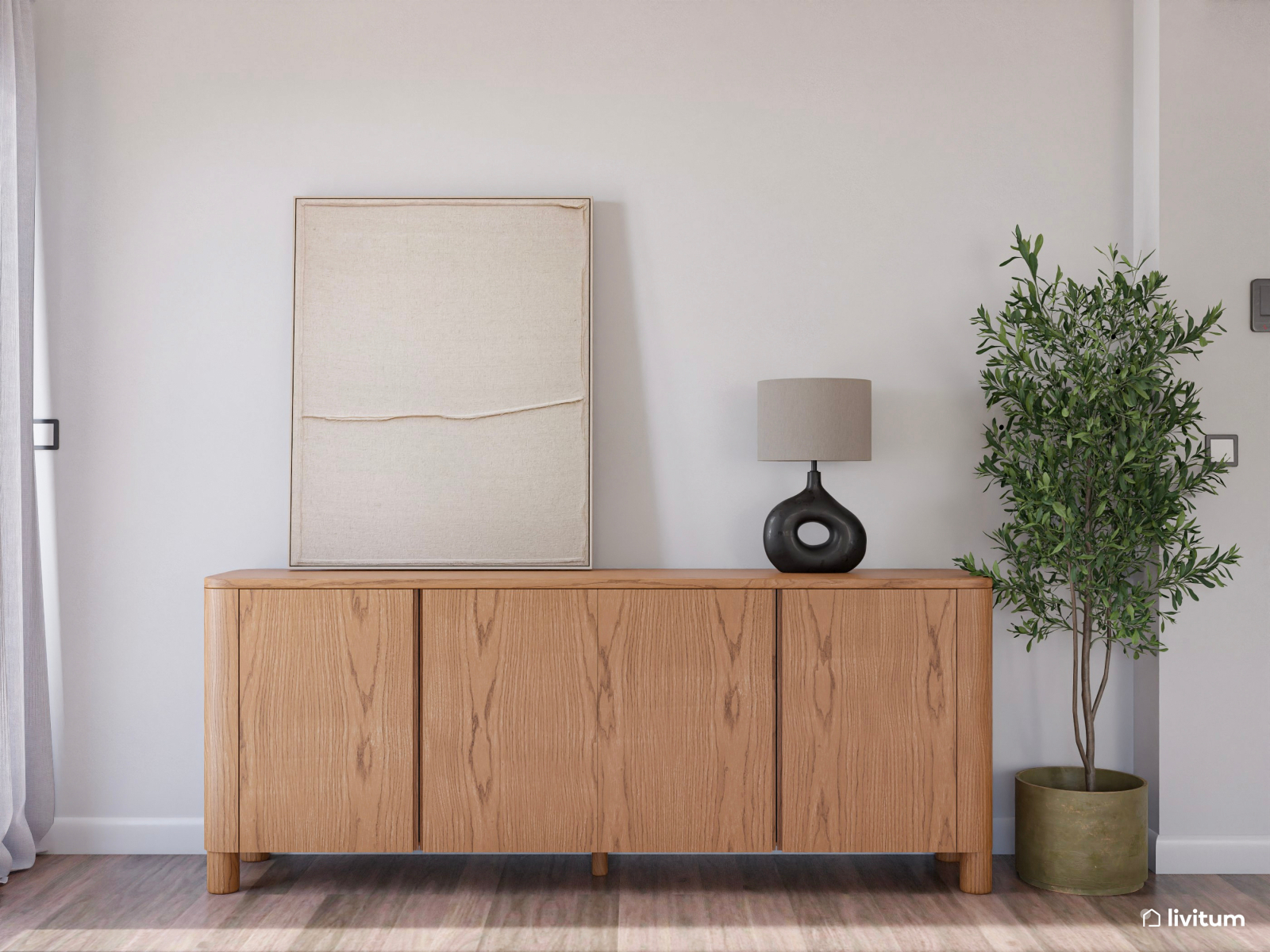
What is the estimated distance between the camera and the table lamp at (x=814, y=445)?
2.50 meters

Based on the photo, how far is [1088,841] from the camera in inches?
96.0

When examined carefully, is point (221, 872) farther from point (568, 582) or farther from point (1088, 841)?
point (1088, 841)

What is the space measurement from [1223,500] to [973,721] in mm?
1066

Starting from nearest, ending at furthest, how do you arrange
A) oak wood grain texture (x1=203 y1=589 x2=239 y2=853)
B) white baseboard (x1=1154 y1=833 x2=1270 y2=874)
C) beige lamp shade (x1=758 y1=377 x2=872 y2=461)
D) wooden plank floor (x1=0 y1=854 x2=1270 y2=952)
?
1. wooden plank floor (x1=0 y1=854 x2=1270 y2=952)
2. oak wood grain texture (x1=203 y1=589 x2=239 y2=853)
3. beige lamp shade (x1=758 y1=377 x2=872 y2=461)
4. white baseboard (x1=1154 y1=833 x2=1270 y2=874)

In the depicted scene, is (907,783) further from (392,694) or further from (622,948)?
(392,694)

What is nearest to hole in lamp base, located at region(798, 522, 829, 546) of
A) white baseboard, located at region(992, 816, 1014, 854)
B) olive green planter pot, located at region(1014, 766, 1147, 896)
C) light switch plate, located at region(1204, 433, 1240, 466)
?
olive green planter pot, located at region(1014, 766, 1147, 896)

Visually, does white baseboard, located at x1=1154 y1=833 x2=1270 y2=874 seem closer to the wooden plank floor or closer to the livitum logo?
the wooden plank floor

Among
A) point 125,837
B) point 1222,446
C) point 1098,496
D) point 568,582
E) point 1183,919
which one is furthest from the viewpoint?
point 125,837

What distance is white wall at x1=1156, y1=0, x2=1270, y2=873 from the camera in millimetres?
2660

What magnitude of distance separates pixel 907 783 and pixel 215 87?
2912 mm

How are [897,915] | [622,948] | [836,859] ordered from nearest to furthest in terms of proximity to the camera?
[622,948], [897,915], [836,859]

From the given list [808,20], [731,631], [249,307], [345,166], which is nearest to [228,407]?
[249,307]

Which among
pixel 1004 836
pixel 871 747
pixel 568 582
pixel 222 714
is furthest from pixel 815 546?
pixel 222 714

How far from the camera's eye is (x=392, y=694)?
240 cm
